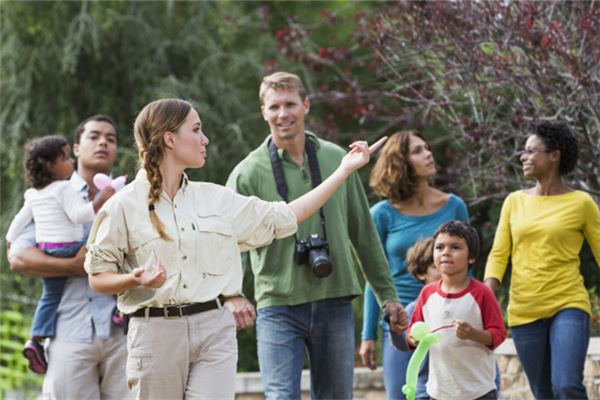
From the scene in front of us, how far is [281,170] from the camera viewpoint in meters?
6.50

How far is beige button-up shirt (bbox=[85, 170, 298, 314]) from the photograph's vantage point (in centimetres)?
502

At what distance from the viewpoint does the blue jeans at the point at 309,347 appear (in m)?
6.31

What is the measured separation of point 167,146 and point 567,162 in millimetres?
2912

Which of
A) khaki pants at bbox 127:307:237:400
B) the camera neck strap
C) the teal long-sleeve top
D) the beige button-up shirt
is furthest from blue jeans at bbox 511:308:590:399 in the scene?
khaki pants at bbox 127:307:237:400

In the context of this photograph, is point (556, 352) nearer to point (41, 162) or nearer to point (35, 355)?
point (35, 355)

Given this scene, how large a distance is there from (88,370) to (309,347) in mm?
1306

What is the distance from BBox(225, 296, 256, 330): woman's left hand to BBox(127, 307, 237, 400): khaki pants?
52cm

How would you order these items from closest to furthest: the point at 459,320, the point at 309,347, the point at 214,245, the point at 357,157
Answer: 1. the point at 214,245
2. the point at 357,157
3. the point at 459,320
4. the point at 309,347

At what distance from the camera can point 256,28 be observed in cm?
1417

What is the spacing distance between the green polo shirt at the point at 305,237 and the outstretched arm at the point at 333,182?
892 mm

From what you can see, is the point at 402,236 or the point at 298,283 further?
the point at 402,236

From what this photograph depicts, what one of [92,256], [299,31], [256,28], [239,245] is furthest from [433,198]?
[256,28]

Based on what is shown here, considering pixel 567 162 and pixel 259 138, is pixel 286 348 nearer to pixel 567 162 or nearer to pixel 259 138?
pixel 567 162

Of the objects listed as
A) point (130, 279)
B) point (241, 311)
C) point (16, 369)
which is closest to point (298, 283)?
point (241, 311)
